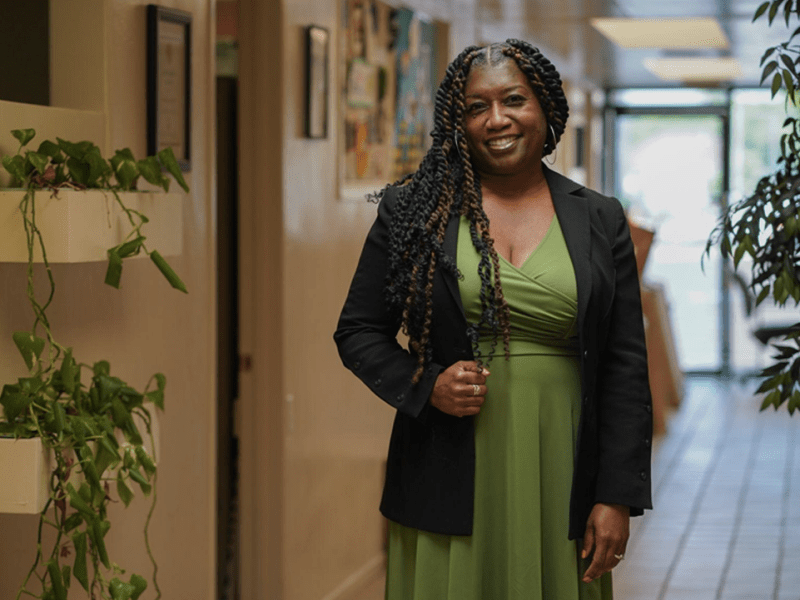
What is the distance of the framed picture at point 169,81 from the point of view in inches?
110

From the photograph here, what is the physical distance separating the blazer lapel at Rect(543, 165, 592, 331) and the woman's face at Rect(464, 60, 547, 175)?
0.10m

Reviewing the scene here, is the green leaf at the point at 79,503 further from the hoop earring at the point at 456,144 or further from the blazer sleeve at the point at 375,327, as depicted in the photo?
the hoop earring at the point at 456,144

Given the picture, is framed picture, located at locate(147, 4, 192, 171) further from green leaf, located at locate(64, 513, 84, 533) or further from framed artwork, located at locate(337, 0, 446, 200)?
framed artwork, located at locate(337, 0, 446, 200)

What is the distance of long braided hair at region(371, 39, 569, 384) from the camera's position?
1.92m

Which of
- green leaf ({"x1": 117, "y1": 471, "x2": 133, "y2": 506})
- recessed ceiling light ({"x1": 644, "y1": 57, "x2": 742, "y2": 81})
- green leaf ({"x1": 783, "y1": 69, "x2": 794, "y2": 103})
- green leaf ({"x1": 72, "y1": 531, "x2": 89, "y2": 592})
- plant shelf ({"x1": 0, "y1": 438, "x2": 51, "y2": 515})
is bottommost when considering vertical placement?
green leaf ({"x1": 72, "y1": 531, "x2": 89, "y2": 592})

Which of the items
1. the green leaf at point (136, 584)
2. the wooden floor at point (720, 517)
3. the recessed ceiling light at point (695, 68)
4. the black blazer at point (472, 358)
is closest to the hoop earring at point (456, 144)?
the black blazer at point (472, 358)

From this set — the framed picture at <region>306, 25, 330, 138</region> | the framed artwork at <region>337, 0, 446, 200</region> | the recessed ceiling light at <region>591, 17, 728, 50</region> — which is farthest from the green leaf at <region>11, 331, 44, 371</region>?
the recessed ceiling light at <region>591, 17, 728, 50</region>

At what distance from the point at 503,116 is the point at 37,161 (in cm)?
83

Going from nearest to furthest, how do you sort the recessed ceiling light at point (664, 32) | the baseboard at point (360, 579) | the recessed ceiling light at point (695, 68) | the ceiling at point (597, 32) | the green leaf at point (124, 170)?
the green leaf at point (124, 170) → the baseboard at point (360, 579) → the ceiling at point (597, 32) → the recessed ceiling light at point (664, 32) → the recessed ceiling light at point (695, 68)

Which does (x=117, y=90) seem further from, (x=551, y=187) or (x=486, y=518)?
(x=486, y=518)

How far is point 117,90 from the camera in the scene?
2670mm

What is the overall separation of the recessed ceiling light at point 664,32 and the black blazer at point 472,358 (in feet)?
15.0

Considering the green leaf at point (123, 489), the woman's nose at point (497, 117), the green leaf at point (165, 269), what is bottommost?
the green leaf at point (123, 489)

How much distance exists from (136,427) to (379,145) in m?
2.64
